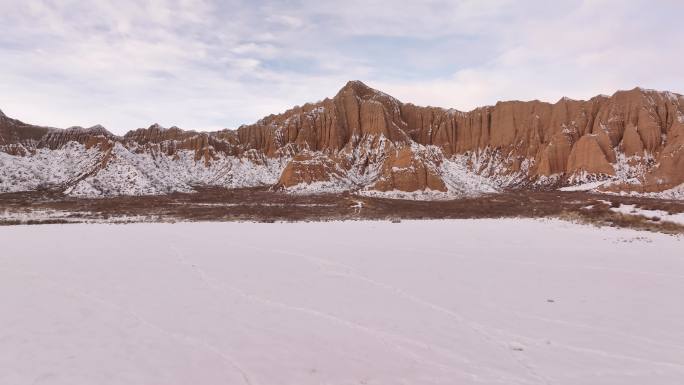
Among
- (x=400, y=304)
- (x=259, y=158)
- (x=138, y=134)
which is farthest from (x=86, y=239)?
(x=138, y=134)

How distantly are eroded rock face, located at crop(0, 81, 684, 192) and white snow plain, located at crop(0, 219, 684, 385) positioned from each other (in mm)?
59503

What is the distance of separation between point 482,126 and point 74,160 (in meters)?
109

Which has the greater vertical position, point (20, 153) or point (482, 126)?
point (482, 126)

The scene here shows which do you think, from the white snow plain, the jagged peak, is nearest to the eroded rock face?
the jagged peak

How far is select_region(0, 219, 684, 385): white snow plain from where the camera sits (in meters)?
5.43

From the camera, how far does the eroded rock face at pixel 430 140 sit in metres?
83.3

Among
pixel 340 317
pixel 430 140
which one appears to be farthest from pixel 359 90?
pixel 340 317

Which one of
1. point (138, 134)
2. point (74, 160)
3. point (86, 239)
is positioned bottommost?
point (86, 239)

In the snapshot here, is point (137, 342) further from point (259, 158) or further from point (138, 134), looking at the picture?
point (138, 134)

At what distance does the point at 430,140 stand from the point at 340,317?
129 meters

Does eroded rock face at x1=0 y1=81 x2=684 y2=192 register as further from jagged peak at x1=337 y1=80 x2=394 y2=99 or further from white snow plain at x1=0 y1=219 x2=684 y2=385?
white snow plain at x1=0 y1=219 x2=684 y2=385

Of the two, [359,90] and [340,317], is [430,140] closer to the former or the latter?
[359,90]

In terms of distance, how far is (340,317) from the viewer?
758cm

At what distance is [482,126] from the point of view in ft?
429
